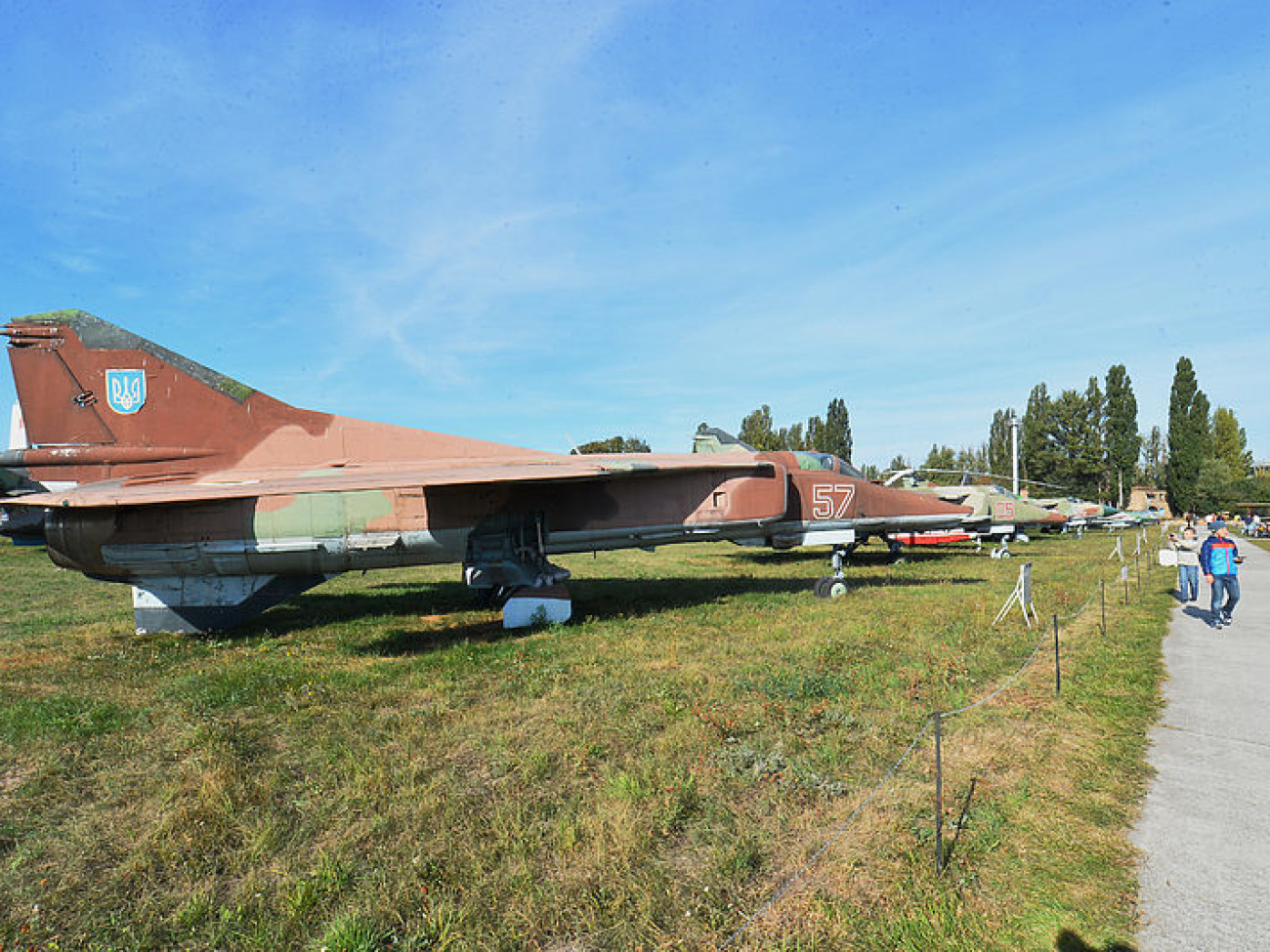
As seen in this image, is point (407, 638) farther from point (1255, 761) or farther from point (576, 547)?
point (1255, 761)

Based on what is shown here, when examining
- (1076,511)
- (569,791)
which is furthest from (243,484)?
(1076,511)

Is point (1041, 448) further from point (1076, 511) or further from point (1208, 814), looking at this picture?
point (1208, 814)

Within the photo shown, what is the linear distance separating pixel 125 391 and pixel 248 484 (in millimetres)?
3657

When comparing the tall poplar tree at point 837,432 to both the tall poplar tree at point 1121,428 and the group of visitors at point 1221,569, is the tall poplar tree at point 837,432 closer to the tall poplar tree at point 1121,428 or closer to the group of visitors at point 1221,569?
the tall poplar tree at point 1121,428

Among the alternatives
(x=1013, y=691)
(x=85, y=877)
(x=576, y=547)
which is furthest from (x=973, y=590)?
(x=85, y=877)

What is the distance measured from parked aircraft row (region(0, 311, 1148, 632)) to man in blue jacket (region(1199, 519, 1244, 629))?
910 centimetres

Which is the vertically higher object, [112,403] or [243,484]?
[112,403]

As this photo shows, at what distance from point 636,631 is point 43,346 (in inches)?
416

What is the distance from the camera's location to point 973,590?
46.3 feet

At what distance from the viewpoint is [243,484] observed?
8.84 metres

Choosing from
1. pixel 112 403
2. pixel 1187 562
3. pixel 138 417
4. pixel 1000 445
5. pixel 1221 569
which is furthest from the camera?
pixel 1000 445

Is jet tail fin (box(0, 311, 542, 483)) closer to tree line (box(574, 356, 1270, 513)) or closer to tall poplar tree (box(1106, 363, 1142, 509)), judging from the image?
tree line (box(574, 356, 1270, 513))

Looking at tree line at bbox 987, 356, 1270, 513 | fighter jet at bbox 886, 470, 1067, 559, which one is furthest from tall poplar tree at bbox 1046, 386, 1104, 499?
fighter jet at bbox 886, 470, 1067, 559

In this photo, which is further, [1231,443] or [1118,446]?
[1231,443]
